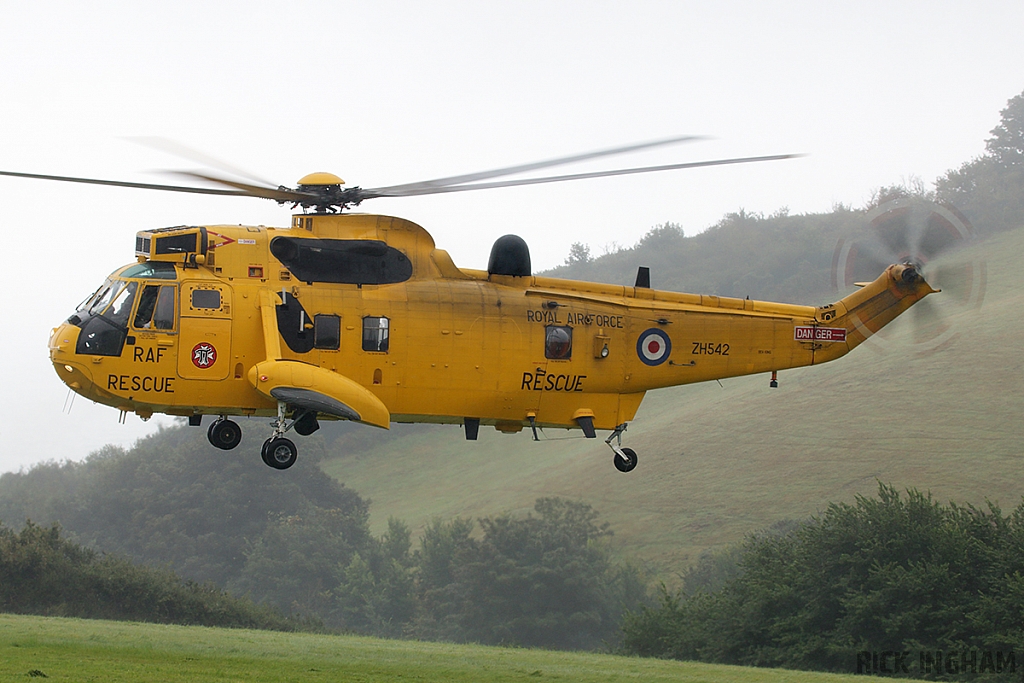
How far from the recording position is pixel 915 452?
240ft

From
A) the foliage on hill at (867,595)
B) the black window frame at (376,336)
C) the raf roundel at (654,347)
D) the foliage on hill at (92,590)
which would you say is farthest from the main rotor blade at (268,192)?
the foliage on hill at (92,590)

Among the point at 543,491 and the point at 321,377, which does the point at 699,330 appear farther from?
the point at 543,491

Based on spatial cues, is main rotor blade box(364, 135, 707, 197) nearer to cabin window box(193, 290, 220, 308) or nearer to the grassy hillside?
cabin window box(193, 290, 220, 308)

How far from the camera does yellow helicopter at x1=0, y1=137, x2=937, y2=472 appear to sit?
17.6 meters

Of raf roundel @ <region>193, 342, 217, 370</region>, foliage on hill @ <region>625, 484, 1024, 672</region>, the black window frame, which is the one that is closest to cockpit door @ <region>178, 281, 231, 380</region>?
raf roundel @ <region>193, 342, 217, 370</region>

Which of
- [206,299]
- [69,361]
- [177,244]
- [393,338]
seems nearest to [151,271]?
[177,244]

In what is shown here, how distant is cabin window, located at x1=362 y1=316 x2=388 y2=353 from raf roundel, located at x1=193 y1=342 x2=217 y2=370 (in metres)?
2.42

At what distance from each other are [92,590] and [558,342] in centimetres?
4627

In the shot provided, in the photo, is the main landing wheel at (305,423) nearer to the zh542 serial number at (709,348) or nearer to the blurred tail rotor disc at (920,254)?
the zh542 serial number at (709,348)

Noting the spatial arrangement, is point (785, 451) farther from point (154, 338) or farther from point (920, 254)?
point (154, 338)

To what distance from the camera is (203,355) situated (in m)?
17.8

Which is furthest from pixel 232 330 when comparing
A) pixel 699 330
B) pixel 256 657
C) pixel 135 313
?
pixel 256 657

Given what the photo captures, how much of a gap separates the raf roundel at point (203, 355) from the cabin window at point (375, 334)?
242 centimetres

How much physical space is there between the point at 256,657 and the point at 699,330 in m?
13.1
